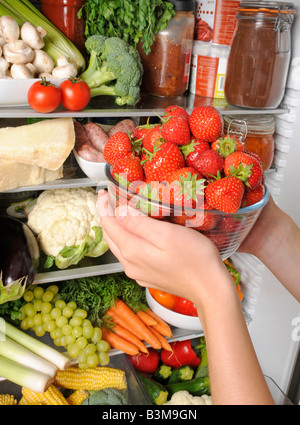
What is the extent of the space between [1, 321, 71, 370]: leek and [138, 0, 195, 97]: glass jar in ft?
3.13

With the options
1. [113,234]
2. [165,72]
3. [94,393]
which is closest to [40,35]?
[165,72]

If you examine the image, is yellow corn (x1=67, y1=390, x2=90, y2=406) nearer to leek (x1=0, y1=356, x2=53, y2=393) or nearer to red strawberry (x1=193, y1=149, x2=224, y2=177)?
leek (x1=0, y1=356, x2=53, y2=393)

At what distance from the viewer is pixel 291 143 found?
1378 millimetres

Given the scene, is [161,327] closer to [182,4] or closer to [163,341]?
[163,341]

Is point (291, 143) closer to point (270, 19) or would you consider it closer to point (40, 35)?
point (270, 19)

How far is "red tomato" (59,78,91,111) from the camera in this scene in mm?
1070

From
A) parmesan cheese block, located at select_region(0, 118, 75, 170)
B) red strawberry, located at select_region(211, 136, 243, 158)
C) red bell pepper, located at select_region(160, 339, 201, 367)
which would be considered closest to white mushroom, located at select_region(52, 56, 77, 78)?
parmesan cheese block, located at select_region(0, 118, 75, 170)

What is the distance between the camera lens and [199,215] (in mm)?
635

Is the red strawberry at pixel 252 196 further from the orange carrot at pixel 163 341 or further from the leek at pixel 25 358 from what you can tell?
the orange carrot at pixel 163 341

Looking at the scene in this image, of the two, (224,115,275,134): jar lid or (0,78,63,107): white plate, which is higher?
(0,78,63,107): white plate

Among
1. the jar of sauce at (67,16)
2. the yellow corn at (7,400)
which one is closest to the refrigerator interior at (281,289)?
the jar of sauce at (67,16)

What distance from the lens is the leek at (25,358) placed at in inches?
50.4

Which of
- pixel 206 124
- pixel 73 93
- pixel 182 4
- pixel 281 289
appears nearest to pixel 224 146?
pixel 206 124

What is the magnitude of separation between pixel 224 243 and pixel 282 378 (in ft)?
3.51
